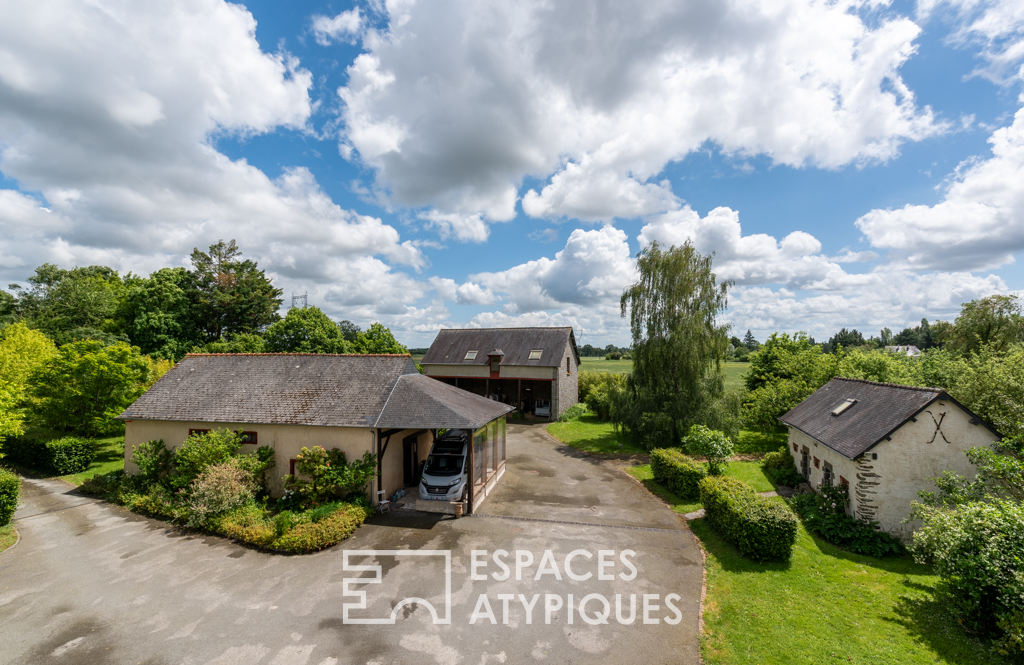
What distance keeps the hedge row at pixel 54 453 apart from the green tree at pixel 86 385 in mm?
1516

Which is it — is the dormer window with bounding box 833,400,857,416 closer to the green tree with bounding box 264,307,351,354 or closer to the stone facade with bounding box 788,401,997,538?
the stone facade with bounding box 788,401,997,538

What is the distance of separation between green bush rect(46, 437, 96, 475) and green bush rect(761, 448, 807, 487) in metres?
35.3

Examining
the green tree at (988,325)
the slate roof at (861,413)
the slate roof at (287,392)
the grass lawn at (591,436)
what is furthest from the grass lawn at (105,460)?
the green tree at (988,325)

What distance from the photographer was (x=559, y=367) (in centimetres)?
3447

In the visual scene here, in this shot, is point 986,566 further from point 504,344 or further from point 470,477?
point 504,344

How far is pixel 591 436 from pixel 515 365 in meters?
10.3

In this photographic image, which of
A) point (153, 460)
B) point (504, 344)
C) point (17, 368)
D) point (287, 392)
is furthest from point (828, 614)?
point (17, 368)

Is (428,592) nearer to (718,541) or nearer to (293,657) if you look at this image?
(293,657)

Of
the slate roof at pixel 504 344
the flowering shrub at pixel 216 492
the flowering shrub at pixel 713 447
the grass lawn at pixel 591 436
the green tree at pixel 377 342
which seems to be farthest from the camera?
the green tree at pixel 377 342

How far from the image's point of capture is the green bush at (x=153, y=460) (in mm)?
16078

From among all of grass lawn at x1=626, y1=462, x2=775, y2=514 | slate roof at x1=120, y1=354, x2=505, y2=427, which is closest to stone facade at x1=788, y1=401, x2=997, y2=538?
grass lawn at x1=626, y1=462, x2=775, y2=514

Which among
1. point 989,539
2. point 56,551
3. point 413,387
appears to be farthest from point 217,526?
point 989,539

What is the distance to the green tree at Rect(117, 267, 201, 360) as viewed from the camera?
38750mm

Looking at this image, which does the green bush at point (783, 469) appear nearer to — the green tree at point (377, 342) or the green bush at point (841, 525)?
the green bush at point (841, 525)
